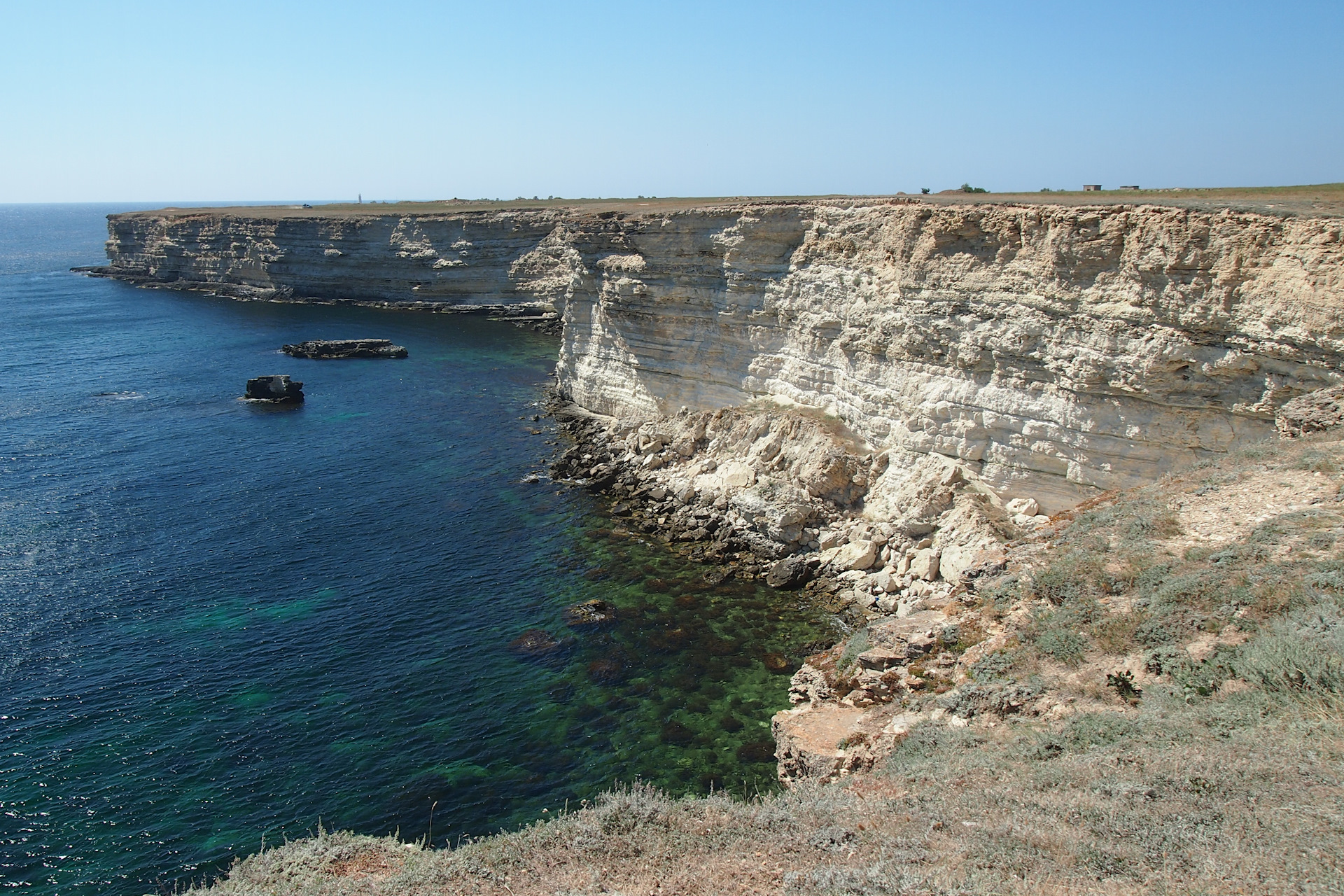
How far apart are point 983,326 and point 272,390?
4338 cm

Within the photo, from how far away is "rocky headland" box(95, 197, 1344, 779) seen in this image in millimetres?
→ 19734

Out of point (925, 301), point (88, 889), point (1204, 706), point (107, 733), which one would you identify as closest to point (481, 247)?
point (925, 301)

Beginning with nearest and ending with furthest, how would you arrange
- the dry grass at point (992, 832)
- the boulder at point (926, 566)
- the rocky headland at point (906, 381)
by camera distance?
the dry grass at point (992, 832) → the rocky headland at point (906, 381) → the boulder at point (926, 566)

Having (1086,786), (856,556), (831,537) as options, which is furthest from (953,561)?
(1086,786)

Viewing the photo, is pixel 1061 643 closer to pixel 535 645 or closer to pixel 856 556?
pixel 856 556

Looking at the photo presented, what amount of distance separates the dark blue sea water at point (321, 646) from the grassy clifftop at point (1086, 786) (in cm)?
423

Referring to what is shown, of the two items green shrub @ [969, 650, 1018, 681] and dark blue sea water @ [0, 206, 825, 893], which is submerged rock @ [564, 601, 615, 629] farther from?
green shrub @ [969, 650, 1018, 681]

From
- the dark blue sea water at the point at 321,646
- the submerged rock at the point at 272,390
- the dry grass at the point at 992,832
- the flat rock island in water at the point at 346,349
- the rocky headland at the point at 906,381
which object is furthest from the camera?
the flat rock island in water at the point at 346,349

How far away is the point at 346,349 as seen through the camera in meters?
63.8

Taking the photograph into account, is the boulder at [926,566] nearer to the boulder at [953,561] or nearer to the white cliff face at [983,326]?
the boulder at [953,561]

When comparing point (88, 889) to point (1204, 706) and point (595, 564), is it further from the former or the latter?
point (1204, 706)

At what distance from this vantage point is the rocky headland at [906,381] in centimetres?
1973

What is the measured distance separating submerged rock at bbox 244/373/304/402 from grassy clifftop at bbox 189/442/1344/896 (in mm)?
41557

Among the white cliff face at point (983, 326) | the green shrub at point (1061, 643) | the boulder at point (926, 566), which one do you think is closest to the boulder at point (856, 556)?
the boulder at point (926, 566)
